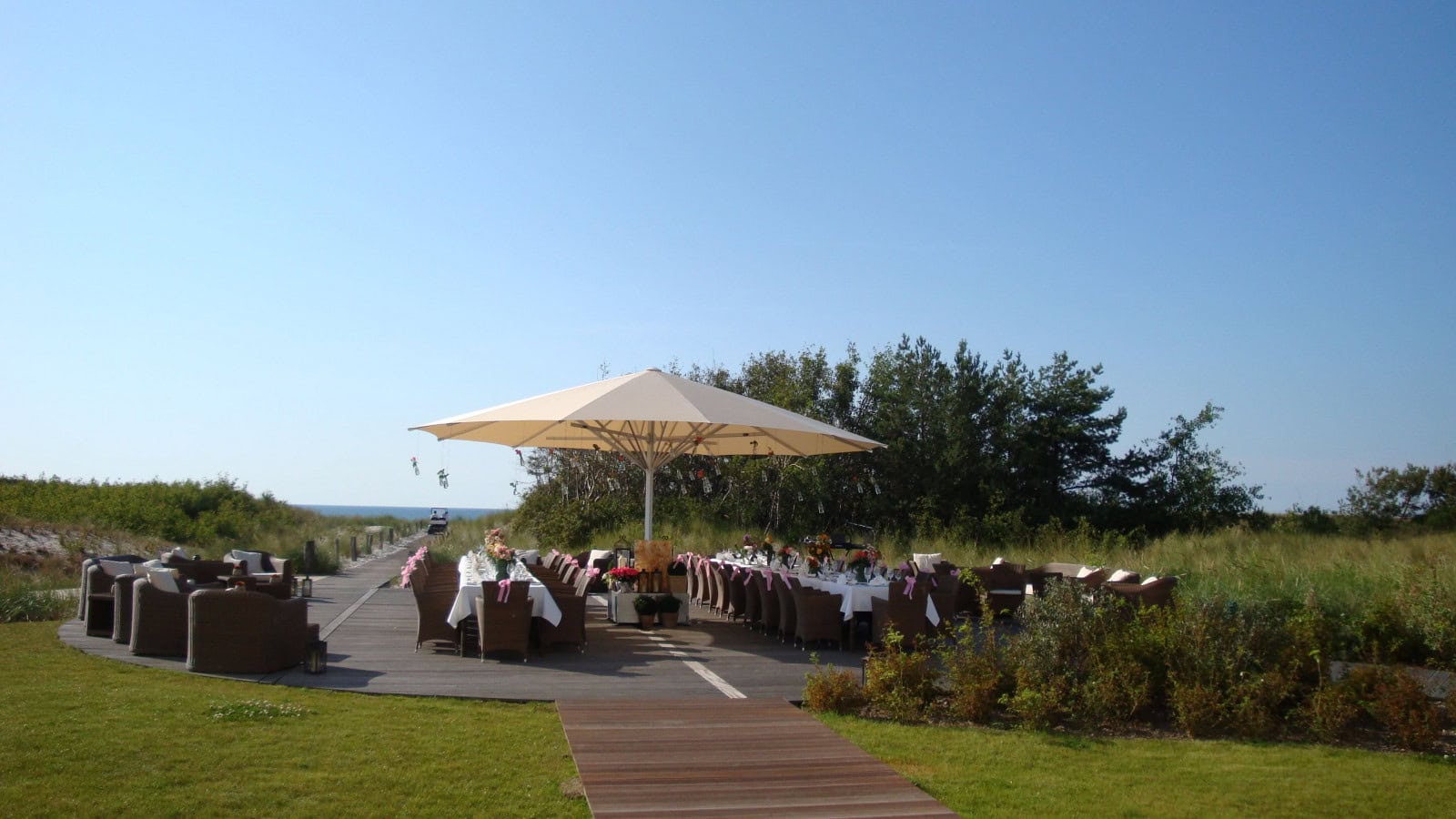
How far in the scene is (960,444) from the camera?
24375 mm

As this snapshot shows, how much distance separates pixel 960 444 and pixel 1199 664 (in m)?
17.1

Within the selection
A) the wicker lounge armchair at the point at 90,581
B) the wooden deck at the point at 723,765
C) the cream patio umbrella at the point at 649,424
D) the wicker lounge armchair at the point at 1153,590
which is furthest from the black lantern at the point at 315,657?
the wicker lounge armchair at the point at 1153,590

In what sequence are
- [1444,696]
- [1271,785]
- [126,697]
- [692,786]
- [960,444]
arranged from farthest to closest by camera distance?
1. [960,444]
2. [1444,696]
3. [126,697]
4. [1271,785]
5. [692,786]

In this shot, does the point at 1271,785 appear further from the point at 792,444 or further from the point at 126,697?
the point at 792,444

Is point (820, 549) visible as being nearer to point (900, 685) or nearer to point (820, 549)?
point (820, 549)

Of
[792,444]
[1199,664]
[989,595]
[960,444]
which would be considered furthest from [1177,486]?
[1199,664]

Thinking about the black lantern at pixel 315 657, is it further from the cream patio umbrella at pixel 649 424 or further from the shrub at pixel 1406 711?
the shrub at pixel 1406 711

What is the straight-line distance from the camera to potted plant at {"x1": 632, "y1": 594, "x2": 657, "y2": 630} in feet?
40.0

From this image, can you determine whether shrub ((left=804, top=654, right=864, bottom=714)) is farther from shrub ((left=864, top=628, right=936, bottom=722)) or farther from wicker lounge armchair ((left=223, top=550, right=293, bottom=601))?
wicker lounge armchair ((left=223, top=550, right=293, bottom=601))

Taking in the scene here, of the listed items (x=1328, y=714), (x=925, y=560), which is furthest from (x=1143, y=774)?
(x=925, y=560)

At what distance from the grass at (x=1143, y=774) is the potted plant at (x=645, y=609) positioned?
533 cm

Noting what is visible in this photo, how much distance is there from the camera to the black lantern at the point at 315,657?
842 centimetres

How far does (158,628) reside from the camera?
9.21 meters

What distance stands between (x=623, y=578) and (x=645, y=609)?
477 millimetres
